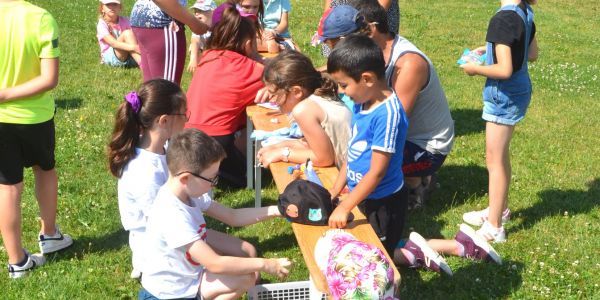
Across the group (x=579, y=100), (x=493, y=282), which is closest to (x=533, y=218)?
(x=493, y=282)

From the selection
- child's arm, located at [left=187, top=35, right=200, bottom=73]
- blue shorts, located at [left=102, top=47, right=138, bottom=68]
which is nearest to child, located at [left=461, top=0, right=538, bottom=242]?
child's arm, located at [left=187, top=35, right=200, bottom=73]

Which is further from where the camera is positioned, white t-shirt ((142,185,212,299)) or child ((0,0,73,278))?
child ((0,0,73,278))

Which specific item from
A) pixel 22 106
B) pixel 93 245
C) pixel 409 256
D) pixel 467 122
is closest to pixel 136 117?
pixel 22 106

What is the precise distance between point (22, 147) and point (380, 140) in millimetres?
2250

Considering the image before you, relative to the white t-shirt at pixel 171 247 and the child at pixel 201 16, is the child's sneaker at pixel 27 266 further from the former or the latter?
the child at pixel 201 16

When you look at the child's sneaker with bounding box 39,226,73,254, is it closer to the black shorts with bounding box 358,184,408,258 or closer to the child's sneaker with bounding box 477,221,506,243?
the black shorts with bounding box 358,184,408,258

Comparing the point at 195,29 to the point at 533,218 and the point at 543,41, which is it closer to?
the point at 533,218

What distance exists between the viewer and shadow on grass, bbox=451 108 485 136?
7707 millimetres

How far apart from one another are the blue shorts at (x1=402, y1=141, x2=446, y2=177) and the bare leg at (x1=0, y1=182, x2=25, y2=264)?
108 inches

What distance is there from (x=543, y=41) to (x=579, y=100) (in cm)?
413

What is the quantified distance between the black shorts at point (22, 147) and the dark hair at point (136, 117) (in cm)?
75

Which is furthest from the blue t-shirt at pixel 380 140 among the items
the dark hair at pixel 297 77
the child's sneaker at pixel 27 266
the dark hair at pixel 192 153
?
the child's sneaker at pixel 27 266

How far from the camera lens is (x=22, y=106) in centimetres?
423

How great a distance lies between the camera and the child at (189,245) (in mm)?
3365
